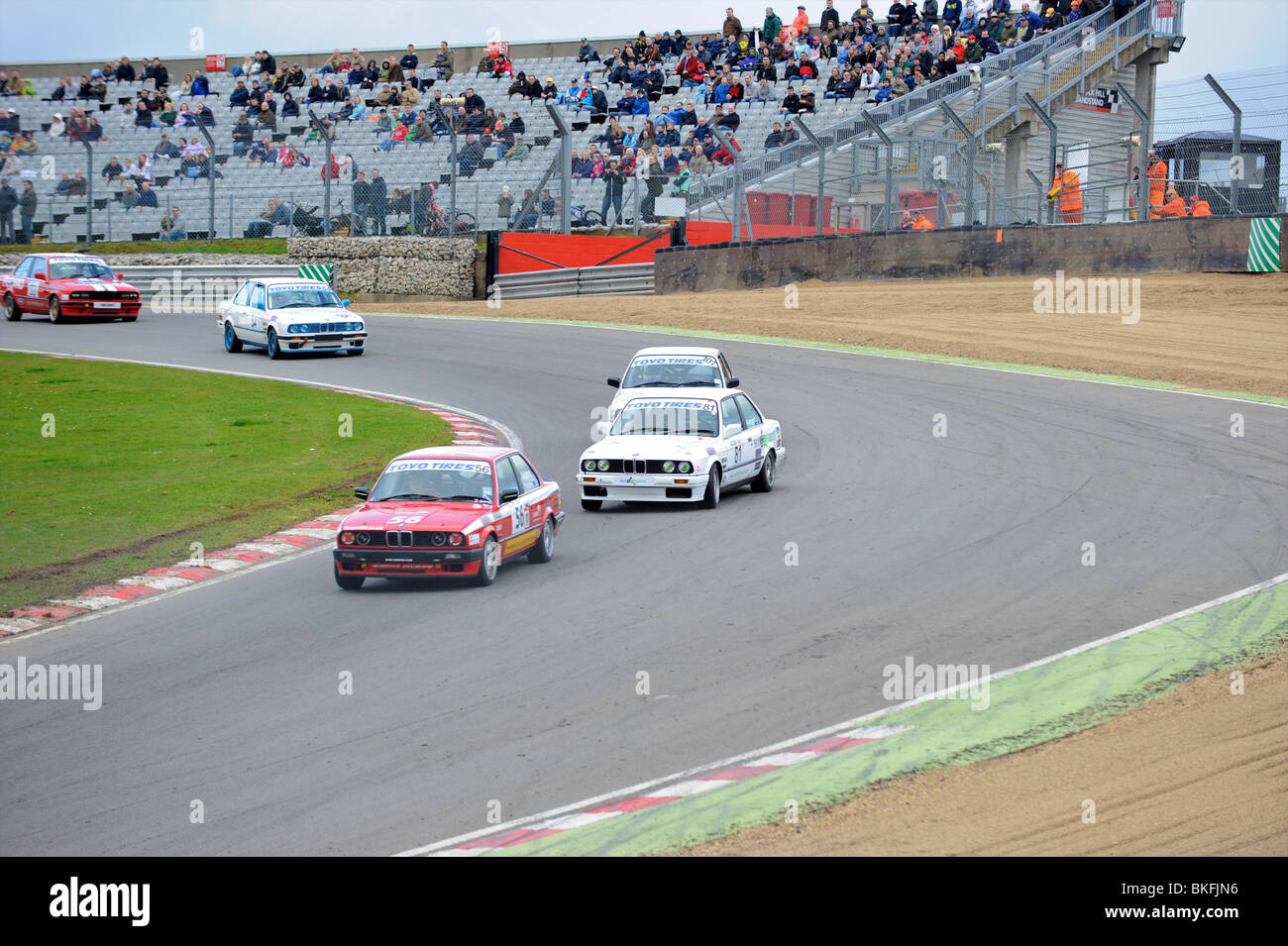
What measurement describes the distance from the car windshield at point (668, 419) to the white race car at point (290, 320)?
1205 cm

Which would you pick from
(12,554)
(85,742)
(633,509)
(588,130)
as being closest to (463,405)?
(633,509)

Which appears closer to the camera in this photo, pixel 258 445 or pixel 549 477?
pixel 549 477

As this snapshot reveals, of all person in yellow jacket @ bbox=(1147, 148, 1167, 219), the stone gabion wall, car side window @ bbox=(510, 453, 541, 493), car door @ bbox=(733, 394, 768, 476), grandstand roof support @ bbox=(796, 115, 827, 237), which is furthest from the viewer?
the stone gabion wall

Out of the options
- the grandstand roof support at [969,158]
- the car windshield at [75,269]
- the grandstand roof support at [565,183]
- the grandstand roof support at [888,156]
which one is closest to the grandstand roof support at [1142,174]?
the grandstand roof support at [969,158]

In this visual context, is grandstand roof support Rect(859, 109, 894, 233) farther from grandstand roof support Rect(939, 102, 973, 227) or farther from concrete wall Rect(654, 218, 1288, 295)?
grandstand roof support Rect(939, 102, 973, 227)

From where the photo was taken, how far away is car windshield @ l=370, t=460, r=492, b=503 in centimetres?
1184

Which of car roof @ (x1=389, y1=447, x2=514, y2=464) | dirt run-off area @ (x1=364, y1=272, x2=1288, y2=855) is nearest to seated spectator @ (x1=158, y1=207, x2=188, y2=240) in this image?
car roof @ (x1=389, y1=447, x2=514, y2=464)

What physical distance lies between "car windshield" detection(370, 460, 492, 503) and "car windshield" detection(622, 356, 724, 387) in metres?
5.77

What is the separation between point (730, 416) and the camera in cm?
1527

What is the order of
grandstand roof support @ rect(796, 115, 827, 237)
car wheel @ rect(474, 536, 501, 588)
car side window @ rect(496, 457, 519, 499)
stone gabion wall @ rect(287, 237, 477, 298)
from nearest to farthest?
car wheel @ rect(474, 536, 501, 588) → car side window @ rect(496, 457, 519, 499) → grandstand roof support @ rect(796, 115, 827, 237) → stone gabion wall @ rect(287, 237, 477, 298)

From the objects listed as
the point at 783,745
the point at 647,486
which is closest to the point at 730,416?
the point at 647,486
